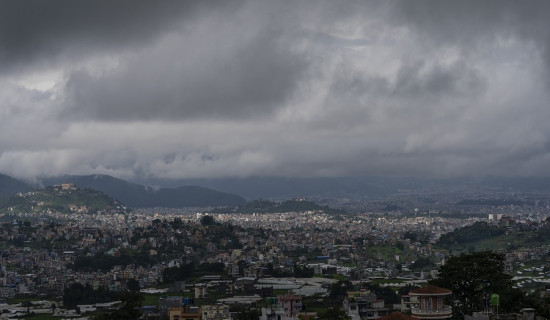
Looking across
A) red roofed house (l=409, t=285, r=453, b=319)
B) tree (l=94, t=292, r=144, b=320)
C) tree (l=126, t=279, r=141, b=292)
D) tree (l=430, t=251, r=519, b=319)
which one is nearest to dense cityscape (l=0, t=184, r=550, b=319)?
tree (l=126, t=279, r=141, b=292)

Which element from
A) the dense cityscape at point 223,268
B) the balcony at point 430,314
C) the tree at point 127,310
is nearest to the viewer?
the balcony at point 430,314

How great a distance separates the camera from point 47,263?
15438cm

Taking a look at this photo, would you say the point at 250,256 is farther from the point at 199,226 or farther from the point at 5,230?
the point at 5,230

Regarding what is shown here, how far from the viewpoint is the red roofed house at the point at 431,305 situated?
131 ft

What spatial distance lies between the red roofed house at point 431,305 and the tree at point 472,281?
34.0 feet

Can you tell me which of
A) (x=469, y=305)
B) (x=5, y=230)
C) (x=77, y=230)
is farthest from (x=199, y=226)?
(x=469, y=305)

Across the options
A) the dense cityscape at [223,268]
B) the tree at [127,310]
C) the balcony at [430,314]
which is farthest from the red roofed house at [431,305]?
the dense cityscape at [223,268]

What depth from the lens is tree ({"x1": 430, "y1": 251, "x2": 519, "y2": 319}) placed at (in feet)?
168

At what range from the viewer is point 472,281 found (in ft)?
169

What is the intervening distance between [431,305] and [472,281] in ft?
39.8

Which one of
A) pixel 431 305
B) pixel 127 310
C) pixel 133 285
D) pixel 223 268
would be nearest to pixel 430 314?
pixel 431 305

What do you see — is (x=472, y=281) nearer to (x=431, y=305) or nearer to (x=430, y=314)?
(x=431, y=305)

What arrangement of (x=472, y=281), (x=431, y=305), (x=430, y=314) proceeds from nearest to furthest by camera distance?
1. (x=430, y=314)
2. (x=431, y=305)
3. (x=472, y=281)

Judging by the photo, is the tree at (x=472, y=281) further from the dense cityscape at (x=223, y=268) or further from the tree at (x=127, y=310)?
the tree at (x=127, y=310)
